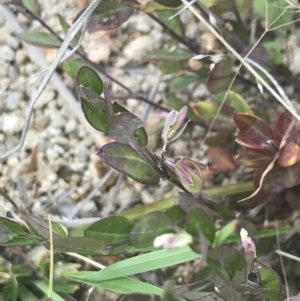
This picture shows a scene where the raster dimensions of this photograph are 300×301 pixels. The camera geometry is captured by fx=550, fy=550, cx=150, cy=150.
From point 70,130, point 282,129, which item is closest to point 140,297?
point 282,129

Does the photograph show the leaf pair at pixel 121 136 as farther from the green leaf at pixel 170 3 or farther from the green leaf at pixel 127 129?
the green leaf at pixel 170 3

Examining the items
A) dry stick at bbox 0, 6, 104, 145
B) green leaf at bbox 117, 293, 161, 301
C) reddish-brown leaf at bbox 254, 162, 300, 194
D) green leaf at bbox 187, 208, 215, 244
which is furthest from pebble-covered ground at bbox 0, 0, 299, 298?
green leaf at bbox 187, 208, 215, 244

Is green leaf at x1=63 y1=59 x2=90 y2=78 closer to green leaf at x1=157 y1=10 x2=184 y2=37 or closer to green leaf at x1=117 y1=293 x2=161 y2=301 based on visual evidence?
green leaf at x1=157 y1=10 x2=184 y2=37

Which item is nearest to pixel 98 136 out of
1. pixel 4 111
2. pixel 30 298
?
pixel 4 111

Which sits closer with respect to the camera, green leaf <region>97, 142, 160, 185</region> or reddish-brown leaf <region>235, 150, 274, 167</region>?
green leaf <region>97, 142, 160, 185</region>

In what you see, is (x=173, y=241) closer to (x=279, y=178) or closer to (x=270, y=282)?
(x=270, y=282)

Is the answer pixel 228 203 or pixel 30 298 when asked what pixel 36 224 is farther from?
pixel 228 203

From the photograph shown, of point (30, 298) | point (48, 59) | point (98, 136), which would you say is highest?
point (48, 59)
